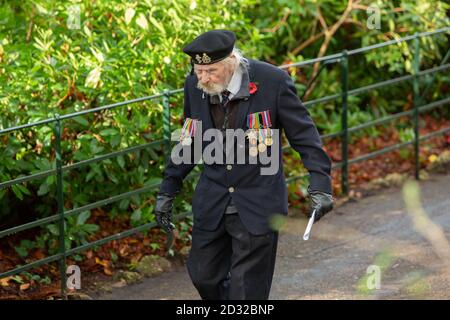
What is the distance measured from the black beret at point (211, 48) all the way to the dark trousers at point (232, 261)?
33.9 inches

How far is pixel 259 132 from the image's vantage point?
239 inches

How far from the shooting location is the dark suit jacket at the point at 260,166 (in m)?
6.06

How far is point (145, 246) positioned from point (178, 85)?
4.25ft

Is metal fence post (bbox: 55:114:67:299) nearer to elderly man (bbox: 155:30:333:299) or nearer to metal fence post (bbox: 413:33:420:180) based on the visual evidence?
elderly man (bbox: 155:30:333:299)

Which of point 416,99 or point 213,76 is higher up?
point 213,76

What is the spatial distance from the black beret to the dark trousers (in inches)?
33.9

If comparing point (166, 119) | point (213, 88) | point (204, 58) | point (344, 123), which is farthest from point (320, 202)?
point (344, 123)

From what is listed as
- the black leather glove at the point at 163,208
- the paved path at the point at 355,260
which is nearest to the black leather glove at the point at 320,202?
the black leather glove at the point at 163,208

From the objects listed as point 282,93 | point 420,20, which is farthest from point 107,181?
point 420,20

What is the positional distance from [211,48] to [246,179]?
2.44ft

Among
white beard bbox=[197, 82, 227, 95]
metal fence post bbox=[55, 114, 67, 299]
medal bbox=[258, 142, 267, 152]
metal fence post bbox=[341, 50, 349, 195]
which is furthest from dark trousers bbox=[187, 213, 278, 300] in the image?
metal fence post bbox=[341, 50, 349, 195]

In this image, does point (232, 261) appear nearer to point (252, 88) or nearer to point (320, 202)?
point (320, 202)

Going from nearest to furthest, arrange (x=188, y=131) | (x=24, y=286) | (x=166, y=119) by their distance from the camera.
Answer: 1. (x=188, y=131)
2. (x=24, y=286)
3. (x=166, y=119)

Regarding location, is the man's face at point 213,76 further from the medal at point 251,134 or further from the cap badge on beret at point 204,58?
the medal at point 251,134
